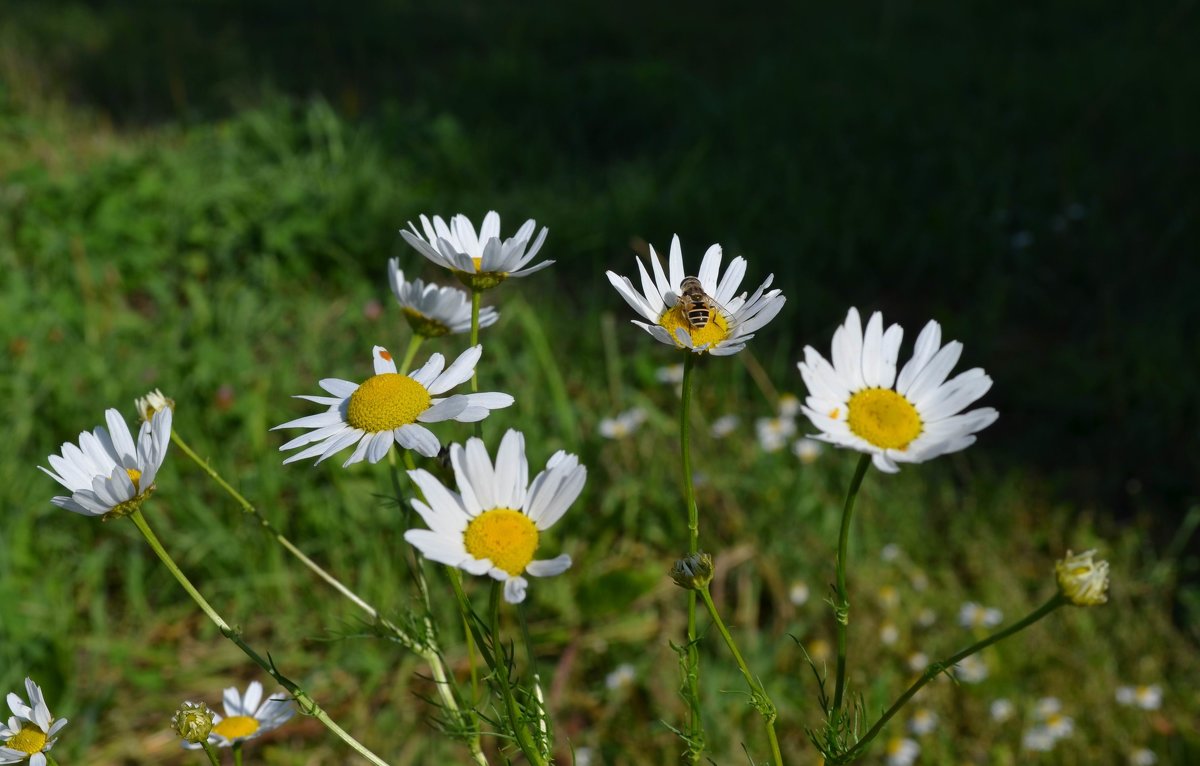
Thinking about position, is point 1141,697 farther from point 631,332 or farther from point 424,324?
point 424,324

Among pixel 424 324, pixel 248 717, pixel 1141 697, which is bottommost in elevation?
pixel 1141 697

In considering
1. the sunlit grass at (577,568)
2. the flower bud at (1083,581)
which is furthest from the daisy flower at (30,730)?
the sunlit grass at (577,568)

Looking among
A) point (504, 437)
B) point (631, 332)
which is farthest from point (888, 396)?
point (631, 332)

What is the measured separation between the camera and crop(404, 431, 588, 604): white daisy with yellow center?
0.64 meters

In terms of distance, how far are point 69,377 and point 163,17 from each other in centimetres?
455

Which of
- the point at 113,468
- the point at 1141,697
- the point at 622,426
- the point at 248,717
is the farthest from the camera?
the point at 622,426

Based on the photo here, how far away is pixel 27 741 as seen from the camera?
0.71 m

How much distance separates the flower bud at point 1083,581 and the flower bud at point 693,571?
222 millimetres

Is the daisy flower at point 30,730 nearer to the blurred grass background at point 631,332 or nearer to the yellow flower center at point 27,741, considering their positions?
the yellow flower center at point 27,741

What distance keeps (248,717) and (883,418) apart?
565mm

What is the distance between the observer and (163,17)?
625 cm

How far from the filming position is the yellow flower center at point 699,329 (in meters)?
0.75

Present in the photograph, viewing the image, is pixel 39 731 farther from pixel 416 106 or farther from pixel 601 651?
pixel 416 106

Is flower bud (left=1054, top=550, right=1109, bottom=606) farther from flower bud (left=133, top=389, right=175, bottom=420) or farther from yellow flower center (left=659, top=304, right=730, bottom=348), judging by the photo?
flower bud (left=133, top=389, right=175, bottom=420)
